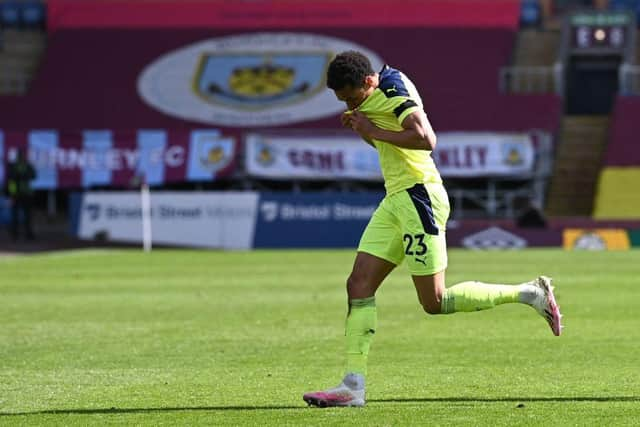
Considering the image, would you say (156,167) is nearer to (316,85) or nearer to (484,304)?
(316,85)

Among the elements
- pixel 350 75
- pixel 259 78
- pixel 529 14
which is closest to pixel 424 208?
pixel 350 75

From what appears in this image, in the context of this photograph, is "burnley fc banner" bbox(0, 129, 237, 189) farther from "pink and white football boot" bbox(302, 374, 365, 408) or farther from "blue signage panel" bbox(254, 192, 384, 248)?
"pink and white football boot" bbox(302, 374, 365, 408)

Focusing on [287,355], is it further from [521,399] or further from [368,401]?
[521,399]

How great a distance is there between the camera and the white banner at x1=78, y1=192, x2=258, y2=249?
33188 millimetres

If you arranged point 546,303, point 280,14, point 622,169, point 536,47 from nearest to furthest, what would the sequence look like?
point 546,303, point 622,169, point 536,47, point 280,14

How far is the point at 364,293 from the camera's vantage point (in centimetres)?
901

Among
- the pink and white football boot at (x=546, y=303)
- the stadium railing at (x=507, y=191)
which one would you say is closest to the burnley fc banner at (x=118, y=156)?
the stadium railing at (x=507, y=191)

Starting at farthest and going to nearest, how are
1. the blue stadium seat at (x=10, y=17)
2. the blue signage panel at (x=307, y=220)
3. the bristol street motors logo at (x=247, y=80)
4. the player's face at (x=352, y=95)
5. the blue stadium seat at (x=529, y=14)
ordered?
the blue stadium seat at (x=10, y=17), the blue stadium seat at (x=529, y=14), the bristol street motors logo at (x=247, y=80), the blue signage panel at (x=307, y=220), the player's face at (x=352, y=95)

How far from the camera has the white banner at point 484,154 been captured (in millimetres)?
37250

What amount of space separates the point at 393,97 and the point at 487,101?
31.7 meters

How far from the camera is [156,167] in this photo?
3759 centimetres

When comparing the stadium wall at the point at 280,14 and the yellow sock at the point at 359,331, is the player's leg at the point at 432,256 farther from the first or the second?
the stadium wall at the point at 280,14

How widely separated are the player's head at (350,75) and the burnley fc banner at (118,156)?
28.9 m

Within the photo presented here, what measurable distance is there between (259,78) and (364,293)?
1342 inches
